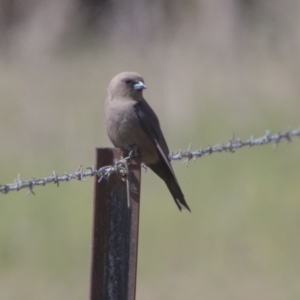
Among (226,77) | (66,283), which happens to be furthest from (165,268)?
(226,77)

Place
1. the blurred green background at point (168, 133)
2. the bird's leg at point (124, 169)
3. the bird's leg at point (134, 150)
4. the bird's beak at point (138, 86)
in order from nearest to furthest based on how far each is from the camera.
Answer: the bird's leg at point (124, 169)
the bird's leg at point (134, 150)
the bird's beak at point (138, 86)
the blurred green background at point (168, 133)

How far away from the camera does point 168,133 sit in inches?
444

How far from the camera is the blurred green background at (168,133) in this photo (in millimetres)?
8195

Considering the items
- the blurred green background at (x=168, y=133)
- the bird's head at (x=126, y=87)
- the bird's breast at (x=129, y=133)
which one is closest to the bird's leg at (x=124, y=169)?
the bird's breast at (x=129, y=133)

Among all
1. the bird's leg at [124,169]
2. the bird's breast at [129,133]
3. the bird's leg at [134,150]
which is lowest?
the bird's leg at [124,169]

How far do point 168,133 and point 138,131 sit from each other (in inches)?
241

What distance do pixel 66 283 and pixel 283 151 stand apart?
3.97 metres

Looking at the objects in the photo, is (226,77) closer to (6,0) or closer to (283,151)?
(283,151)

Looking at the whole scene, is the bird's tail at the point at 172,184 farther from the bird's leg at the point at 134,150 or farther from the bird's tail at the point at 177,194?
the bird's leg at the point at 134,150

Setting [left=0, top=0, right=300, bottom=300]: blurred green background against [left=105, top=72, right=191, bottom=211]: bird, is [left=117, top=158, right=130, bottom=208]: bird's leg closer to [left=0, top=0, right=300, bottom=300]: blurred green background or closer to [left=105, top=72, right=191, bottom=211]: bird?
[left=105, top=72, right=191, bottom=211]: bird

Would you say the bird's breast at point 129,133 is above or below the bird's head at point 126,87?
below

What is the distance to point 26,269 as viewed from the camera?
8297mm

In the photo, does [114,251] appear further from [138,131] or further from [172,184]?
[138,131]

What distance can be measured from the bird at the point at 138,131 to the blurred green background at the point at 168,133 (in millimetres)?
2856
